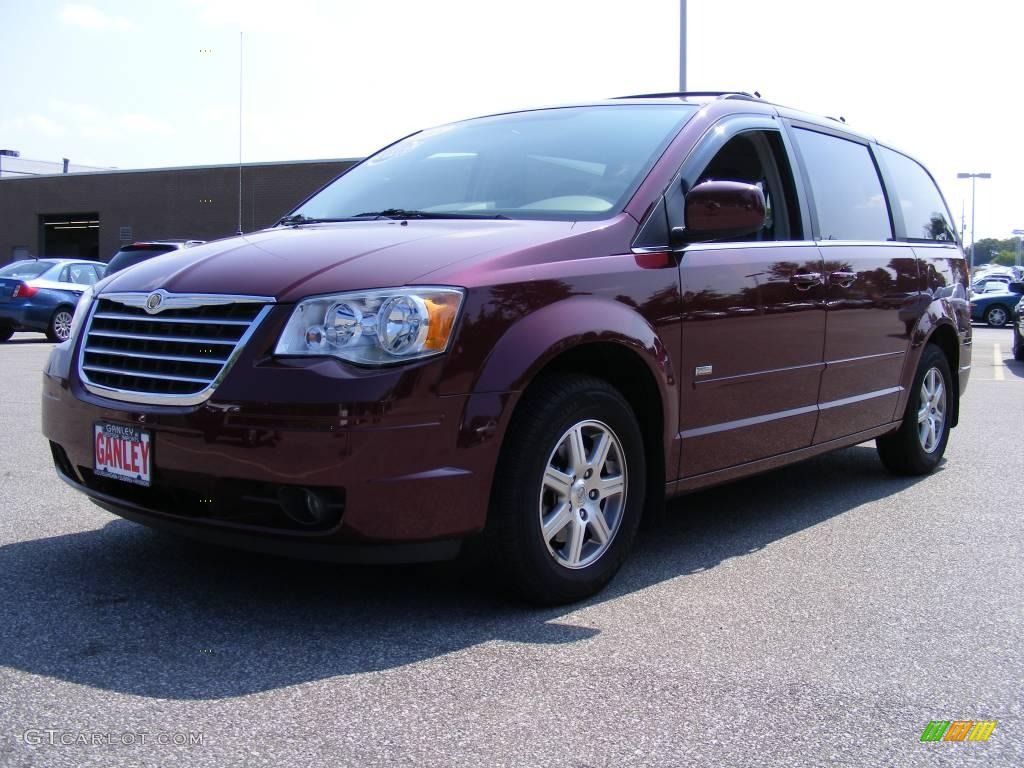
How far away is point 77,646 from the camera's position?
307 centimetres

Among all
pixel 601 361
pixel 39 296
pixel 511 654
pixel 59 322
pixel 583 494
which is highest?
pixel 39 296

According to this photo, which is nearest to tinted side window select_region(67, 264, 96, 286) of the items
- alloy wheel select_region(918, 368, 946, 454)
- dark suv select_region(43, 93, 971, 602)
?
dark suv select_region(43, 93, 971, 602)

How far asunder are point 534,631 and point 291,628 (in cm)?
75

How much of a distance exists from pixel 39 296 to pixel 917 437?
14.9m

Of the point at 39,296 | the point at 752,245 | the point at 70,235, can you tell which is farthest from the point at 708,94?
the point at 70,235

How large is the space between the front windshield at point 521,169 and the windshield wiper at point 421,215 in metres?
0.01

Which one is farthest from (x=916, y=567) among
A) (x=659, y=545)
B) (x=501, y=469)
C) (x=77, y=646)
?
(x=77, y=646)

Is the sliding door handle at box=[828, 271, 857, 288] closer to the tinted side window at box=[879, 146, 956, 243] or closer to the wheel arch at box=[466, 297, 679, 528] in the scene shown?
the tinted side window at box=[879, 146, 956, 243]

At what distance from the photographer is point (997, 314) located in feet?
96.6

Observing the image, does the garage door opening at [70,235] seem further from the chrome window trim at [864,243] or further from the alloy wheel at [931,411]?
the chrome window trim at [864,243]

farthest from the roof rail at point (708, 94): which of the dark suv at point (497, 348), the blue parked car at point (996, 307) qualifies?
the blue parked car at point (996, 307)

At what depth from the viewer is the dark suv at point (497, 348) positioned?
10.2 ft

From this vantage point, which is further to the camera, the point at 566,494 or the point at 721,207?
the point at 721,207

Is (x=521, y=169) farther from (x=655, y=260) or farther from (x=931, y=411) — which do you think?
(x=931, y=411)
